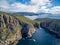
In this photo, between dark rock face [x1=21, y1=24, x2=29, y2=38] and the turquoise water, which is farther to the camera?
dark rock face [x1=21, y1=24, x2=29, y2=38]

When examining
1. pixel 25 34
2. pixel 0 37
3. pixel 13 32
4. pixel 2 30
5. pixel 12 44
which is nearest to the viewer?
pixel 12 44

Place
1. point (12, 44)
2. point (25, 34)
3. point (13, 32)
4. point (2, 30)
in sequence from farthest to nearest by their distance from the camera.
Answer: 1. point (25, 34)
2. point (13, 32)
3. point (2, 30)
4. point (12, 44)

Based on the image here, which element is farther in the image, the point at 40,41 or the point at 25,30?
the point at 25,30

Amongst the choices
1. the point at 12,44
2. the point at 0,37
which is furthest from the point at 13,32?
the point at 12,44

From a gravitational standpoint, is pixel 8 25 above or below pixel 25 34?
above

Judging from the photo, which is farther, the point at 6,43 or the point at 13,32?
the point at 13,32

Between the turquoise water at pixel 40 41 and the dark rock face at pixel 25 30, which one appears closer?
the turquoise water at pixel 40 41

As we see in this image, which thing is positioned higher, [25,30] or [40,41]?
[25,30]

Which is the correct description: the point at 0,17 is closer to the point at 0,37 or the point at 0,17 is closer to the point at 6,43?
the point at 0,37

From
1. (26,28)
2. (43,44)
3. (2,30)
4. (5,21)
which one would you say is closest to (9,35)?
(2,30)

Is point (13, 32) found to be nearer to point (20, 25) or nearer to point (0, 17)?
point (0, 17)
